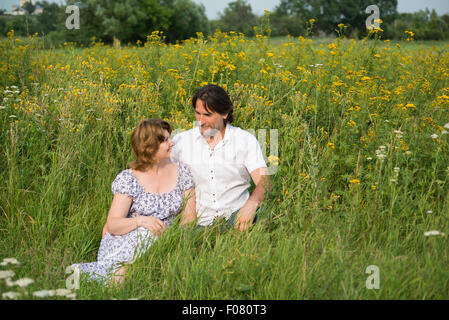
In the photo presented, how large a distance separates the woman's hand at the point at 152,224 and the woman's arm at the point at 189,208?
0.64 feet

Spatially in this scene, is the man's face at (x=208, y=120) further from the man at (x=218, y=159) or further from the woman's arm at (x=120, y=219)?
the woman's arm at (x=120, y=219)

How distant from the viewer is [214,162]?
3.49 metres

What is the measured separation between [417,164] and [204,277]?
80.5 inches

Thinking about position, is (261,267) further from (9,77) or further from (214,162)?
(9,77)

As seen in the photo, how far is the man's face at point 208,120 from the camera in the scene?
345 cm

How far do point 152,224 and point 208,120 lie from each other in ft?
3.25

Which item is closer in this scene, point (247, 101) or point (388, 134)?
point (388, 134)

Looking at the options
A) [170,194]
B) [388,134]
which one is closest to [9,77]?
[170,194]

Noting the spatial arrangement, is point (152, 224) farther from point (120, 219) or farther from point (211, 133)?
point (211, 133)

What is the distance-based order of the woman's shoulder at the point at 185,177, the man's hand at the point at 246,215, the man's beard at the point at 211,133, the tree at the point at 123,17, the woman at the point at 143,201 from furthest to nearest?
the tree at the point at 123,17 → the man's beard at the point at 211,133 → the woman's shoulder at the point at 185,177 → the man's hand at the point at 246,215 → the woman at the point at 143,201

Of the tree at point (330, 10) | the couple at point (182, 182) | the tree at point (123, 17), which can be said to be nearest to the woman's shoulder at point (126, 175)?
the couple at point (182, 182)

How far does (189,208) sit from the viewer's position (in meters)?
3.34

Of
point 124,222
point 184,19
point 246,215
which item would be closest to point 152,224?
point 124,222
